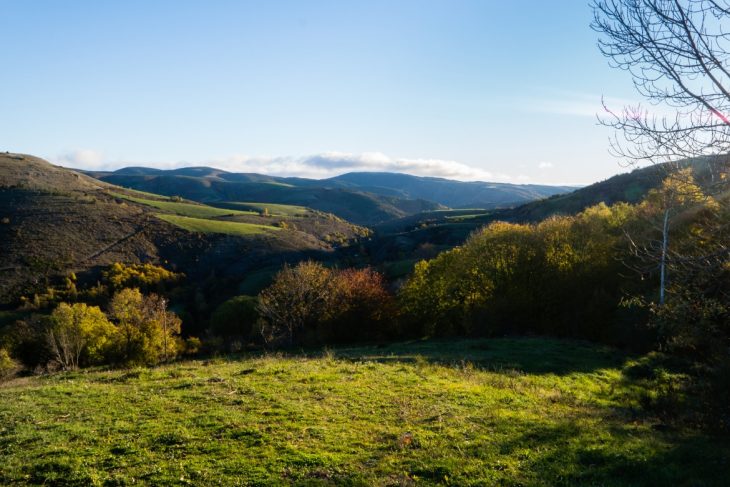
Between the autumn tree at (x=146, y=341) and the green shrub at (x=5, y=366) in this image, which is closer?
the green shrub at (x=5, y=366)

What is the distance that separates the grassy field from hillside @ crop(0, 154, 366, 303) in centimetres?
9753

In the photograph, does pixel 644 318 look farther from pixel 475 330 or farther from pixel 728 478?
pixel 728 478

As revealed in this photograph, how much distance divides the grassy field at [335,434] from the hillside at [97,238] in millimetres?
97526

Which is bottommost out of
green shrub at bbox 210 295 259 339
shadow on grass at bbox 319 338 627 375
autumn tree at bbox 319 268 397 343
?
green shrub at bbox 210 295 259 339

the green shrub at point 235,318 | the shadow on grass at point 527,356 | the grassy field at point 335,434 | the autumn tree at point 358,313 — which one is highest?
the grassy field at point 335,434

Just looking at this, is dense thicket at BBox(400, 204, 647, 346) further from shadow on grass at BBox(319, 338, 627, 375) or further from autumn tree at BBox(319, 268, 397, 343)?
shadow on grass at BBox(319, 338, 627, 375)

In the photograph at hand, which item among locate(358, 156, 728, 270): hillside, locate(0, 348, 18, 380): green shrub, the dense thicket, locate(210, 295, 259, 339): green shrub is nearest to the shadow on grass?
the dense thicket

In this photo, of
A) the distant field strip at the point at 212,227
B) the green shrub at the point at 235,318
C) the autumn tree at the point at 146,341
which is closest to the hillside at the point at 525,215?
the green shrub at the point at 235,318

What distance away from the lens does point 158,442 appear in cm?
1148

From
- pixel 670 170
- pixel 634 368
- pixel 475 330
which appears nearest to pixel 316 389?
pixel 670 170

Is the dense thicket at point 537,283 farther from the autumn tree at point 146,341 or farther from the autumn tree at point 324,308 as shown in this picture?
the autumn tree at point 146,341

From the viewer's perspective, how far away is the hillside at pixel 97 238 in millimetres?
103750

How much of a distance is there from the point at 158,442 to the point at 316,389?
6.77 m

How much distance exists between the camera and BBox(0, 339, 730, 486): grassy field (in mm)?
10062
